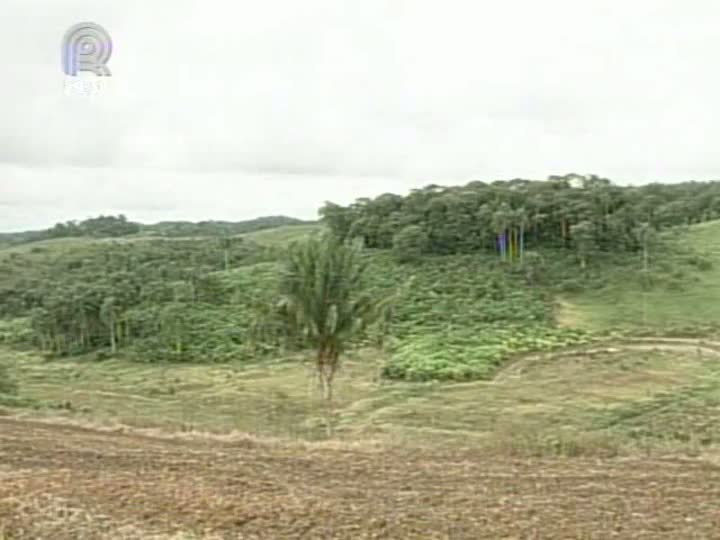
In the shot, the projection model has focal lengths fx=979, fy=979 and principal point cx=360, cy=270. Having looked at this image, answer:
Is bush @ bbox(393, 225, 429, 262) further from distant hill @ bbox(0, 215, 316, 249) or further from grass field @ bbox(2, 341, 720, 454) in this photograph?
distant hill @ bbox(0, 215, 316, 249)

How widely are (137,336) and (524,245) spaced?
92.4ft

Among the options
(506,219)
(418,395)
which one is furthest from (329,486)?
(506,219)

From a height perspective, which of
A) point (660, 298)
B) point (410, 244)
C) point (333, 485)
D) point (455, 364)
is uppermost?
point (410, 244)

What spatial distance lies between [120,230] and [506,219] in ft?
359

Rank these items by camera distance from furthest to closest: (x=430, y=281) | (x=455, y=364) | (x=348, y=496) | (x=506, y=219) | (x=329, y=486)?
(x=506, y=219)
(x=430, y=281)
(x=455, y=364)
(x=329, y=486)
(x=348, y=496)

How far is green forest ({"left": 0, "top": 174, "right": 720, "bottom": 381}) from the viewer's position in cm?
5347

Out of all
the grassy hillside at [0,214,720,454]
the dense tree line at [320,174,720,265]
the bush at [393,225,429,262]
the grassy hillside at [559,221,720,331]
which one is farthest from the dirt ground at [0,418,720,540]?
the bush at [393,225,429,262]

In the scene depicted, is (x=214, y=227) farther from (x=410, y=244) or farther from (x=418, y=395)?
(x=418, y=395)

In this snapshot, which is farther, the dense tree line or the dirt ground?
the dense tree line

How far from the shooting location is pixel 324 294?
1950cm

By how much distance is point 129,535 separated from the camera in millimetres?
7293

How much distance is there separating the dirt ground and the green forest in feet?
110

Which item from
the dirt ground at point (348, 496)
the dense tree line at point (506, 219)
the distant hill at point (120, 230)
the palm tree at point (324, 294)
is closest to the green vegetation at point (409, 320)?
the palm tree at point (324, 294)

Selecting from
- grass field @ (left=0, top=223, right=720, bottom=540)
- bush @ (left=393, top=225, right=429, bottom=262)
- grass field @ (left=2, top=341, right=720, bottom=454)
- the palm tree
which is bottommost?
grass field @ (left=2, top=341, right=720, bottom=454)
